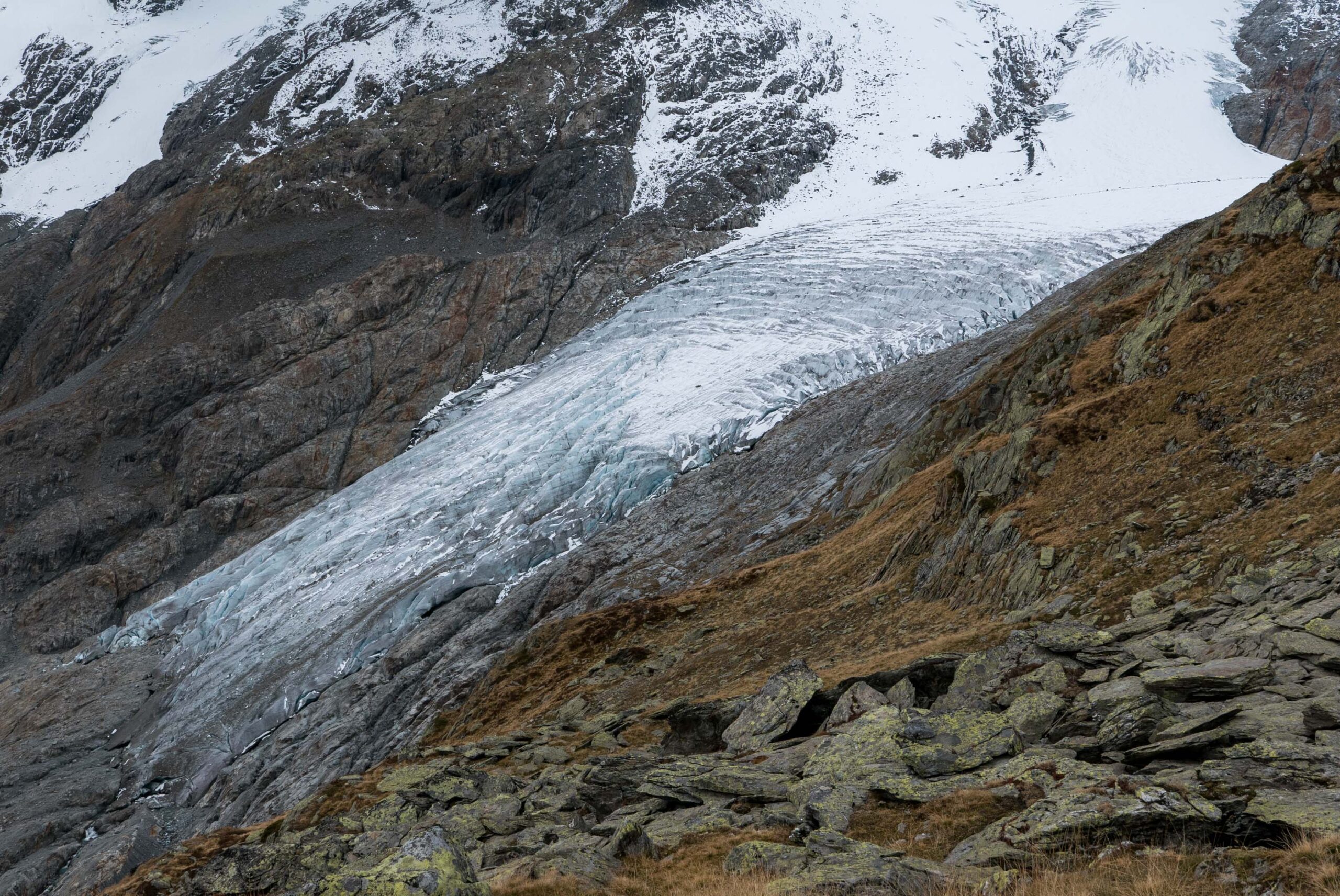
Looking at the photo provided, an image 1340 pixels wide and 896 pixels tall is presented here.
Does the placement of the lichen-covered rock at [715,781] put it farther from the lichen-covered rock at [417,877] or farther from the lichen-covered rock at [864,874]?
the lichen-covered rock at [417,877]

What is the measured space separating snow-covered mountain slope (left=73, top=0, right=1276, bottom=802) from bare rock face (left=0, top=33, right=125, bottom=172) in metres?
97.9

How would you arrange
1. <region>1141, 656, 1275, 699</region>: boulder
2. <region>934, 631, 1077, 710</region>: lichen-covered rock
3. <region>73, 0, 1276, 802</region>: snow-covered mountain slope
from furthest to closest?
1. <region>73, 0, 1276, 802</region>: snow-covered mountain slope
2. <region>934, 631, 1077, 710</region>: lichen-covered rock
3. <region>1141, 656, 1275, 699</region>: boulder

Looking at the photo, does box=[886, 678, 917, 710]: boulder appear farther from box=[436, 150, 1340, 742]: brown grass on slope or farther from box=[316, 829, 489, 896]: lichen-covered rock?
box=[316, 829, 489, 896]: lichen-covered rock

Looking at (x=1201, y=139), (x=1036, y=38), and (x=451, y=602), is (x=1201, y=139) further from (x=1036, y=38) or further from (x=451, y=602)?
(x=451, y=602)

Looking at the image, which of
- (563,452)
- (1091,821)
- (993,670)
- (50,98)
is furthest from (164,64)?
(1091,821)

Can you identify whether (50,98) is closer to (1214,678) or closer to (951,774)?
(951,774)

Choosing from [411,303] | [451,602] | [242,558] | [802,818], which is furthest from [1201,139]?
[802,818]

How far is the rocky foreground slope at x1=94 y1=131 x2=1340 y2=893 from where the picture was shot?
10.0 metres

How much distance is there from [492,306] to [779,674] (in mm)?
81051

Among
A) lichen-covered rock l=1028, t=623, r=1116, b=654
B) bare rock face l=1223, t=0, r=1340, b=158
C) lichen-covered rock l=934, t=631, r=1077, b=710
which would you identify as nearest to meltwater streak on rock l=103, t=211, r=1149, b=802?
lichen-covered rock l=934, t=631, r=1077, b=710

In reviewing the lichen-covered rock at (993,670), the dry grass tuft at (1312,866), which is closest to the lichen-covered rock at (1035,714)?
the lichen-covered rock at (993,670)

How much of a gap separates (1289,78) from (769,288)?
270 feet

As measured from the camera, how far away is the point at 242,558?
65.8 metres

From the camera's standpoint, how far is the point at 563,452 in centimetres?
6134
